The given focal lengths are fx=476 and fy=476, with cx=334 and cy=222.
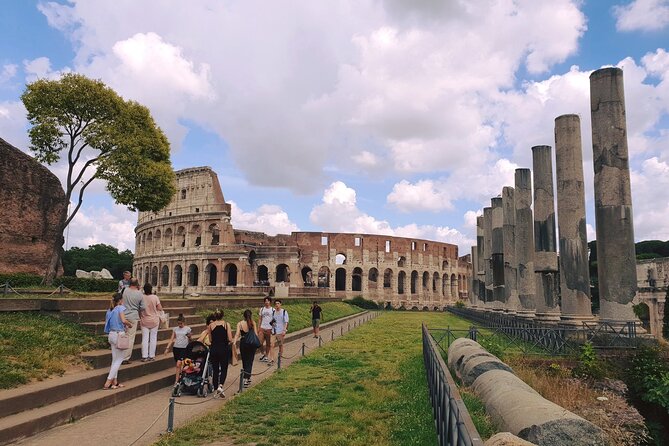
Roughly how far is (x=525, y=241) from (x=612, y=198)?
9.37m

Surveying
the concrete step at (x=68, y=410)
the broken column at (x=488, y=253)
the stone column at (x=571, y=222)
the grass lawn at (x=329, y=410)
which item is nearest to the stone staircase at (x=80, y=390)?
the concrete step at (x=68, y=410)

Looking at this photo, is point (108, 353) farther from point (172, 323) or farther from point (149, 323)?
point (172, 323)

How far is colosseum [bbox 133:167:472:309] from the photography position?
46938 mm

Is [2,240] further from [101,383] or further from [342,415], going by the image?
[342,415]

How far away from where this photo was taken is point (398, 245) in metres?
55.3

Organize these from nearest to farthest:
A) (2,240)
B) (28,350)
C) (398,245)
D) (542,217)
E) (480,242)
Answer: (28,350)
(2,240)
(542,217)
(480,242)
(398,245)

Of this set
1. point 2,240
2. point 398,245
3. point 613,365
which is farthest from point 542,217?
point 398,245

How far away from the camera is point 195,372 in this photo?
7828mm

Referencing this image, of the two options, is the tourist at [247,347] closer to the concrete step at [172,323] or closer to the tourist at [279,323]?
the tourist at [279,323]

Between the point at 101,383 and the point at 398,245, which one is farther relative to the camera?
the point at 398,245

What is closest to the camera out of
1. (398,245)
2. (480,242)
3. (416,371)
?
(416,371)

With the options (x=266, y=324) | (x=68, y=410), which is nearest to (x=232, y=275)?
(x=266, y=324)

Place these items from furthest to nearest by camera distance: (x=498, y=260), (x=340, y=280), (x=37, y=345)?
(x=340, y=280)
(x=498, y=260)
(x=37, y=345)

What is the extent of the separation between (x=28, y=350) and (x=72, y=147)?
1497 cm
